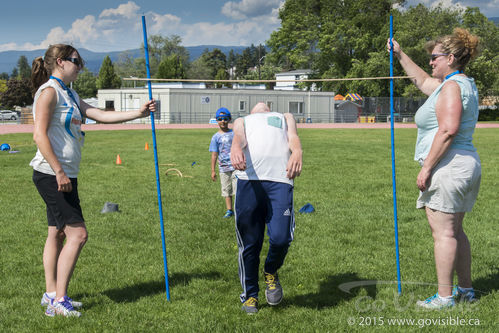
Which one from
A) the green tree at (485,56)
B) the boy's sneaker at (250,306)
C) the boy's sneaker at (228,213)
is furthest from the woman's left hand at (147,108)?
the green tree at (485,56)

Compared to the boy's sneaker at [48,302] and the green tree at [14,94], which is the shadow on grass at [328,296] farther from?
the green tree at [14,94]

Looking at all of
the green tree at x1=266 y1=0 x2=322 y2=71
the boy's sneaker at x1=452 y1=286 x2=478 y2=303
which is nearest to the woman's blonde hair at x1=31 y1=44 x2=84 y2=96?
the boy's sneaker at x1=452 y1=286 x2=478 y2=303

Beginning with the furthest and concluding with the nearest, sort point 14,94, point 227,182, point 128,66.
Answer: point 128,66, point 14,94, point 227,182

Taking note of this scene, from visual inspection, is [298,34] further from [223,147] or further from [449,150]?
[449,150]

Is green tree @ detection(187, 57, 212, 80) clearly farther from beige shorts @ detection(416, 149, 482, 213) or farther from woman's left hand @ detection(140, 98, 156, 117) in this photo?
beige shorts @ detection(416, 149, 482, 213)

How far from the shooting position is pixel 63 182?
373 centimetres

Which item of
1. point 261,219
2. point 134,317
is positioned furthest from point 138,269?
point 261,219

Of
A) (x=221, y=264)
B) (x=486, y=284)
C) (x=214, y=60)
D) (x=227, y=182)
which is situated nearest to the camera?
(x=486, y=284)

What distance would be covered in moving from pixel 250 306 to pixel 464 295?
6.30 feet

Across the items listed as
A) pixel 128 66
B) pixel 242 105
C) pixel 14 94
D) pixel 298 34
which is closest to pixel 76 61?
pixel 242 105

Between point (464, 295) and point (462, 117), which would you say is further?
point (464, 295)

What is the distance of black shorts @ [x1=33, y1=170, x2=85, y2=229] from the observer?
12.6 feet

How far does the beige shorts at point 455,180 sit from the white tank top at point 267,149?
1.21 m

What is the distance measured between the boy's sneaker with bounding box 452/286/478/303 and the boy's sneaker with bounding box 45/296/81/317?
3.33 meters
